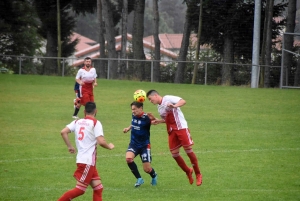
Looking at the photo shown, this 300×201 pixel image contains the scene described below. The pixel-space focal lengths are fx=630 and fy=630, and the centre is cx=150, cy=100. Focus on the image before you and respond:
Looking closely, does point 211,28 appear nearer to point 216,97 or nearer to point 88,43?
point 216,97

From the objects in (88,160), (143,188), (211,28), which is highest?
(211,28)

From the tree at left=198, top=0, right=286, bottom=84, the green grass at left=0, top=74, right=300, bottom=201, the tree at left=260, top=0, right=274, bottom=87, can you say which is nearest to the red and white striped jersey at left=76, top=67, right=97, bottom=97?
the green grass at left=0, top=74, right=300, bottom=201

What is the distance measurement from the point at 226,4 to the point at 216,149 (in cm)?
2589

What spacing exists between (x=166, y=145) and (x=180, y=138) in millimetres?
6256

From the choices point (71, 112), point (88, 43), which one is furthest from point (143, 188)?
point (88, 43)

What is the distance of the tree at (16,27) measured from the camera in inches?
2068

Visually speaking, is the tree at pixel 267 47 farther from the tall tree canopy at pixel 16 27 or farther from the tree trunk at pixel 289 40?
the tall tree canopy at pixel 16 27

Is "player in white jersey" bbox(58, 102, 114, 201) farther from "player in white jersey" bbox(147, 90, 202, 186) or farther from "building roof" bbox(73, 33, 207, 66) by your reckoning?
"building roof" bbox(73, 33, 207, 66)

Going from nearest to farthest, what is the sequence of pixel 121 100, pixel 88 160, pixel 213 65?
pixel 88 160
pixel 121 100
pixel 213 65

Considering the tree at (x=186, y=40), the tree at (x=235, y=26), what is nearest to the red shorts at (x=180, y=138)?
the tree at (x=186, y=40)

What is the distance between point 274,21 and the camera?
143 ft

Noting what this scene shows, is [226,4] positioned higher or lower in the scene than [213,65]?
higher

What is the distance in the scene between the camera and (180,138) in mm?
13227

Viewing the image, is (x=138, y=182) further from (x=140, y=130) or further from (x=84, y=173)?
(x=84, y=173)
